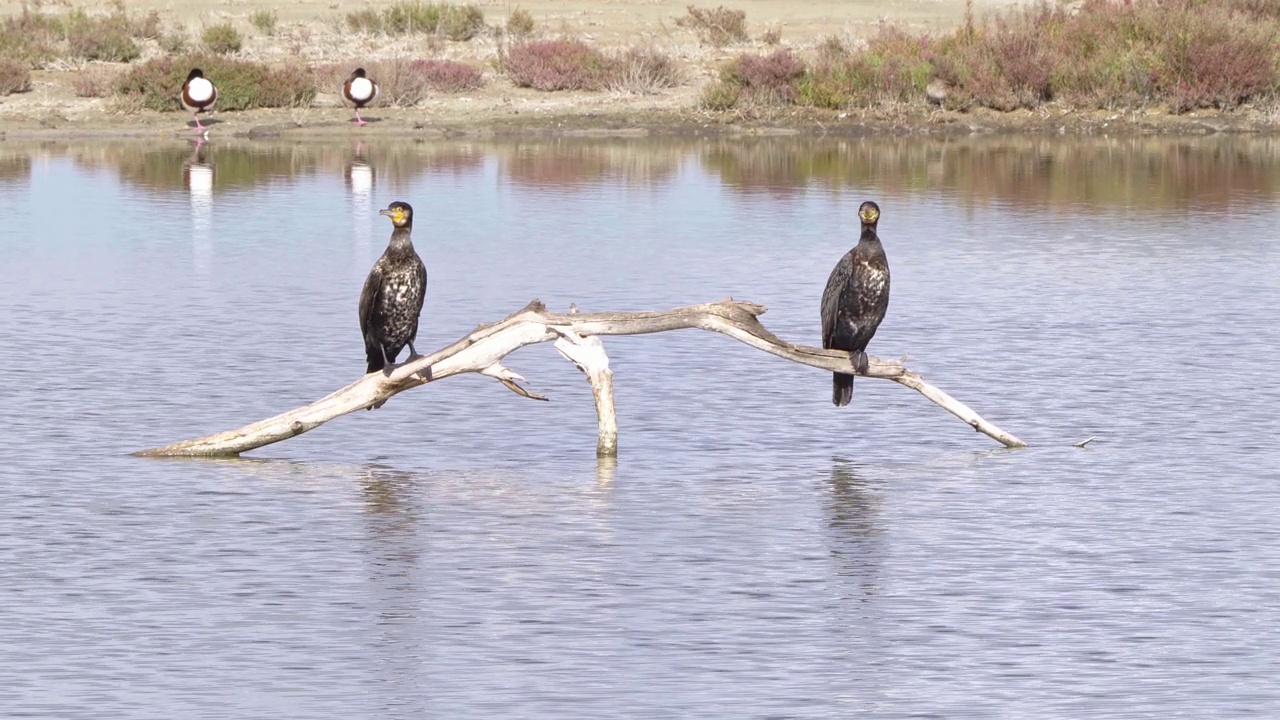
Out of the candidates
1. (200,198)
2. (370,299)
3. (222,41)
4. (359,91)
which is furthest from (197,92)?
(370,299)

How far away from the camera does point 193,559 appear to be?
11.9m

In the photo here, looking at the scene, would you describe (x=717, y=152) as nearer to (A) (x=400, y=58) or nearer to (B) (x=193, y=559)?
(A) (x=400, y=58)

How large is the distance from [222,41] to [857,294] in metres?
33.9

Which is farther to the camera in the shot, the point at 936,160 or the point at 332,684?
the point at 936,160

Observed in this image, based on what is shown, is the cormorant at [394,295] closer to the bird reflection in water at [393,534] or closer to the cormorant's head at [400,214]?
the cormorant's head at [400,214]

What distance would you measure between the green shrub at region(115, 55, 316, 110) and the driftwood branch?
1068 inches

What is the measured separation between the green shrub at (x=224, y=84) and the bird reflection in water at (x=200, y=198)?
1.91 metres

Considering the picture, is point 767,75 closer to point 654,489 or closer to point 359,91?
point 359,91

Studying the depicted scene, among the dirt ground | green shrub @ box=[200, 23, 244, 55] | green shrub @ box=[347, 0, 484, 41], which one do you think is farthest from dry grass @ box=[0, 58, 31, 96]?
green shrub @ box=[347, 0, 484, 41]

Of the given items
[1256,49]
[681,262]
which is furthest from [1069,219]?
[1256,49]

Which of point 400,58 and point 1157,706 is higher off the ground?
point 400,58

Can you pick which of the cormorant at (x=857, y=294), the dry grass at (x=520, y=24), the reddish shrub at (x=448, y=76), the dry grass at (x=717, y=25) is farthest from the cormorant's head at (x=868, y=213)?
the dry grass at (x=520, y=24)

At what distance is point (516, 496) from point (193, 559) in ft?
7.47

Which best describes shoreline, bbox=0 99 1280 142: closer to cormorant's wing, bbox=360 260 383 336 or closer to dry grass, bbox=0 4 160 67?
dry grass, bbox=0 4 160 67
